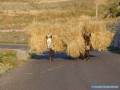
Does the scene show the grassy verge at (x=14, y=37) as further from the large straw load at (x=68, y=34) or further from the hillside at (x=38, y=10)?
the large straw load at (x=68, y=34)

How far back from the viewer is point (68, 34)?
113ft

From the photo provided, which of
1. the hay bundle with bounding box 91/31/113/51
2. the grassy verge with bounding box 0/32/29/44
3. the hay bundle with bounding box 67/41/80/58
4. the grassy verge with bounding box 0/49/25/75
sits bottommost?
the grassy verge with bounding box 0/32/29/44

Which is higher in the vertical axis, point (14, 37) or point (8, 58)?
point (8, 58)

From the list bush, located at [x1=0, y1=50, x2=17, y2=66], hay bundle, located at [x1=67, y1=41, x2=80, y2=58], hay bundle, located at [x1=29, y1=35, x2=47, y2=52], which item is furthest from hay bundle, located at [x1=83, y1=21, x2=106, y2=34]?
bush, located at [x1=0, y1=50, x2=17, y2=66]

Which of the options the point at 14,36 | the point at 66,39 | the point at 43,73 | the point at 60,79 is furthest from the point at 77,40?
the point at 14,36

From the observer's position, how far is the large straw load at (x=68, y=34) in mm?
34188

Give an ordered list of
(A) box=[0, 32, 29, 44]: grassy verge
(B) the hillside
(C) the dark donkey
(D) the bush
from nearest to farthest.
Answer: (D) the bush < (C) the dark donkey < (A) box=[0, 32, 29, 44]: grassy verge < (B) the hillside

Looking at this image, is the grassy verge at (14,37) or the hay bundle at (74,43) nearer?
the hay bundle at (74,43)

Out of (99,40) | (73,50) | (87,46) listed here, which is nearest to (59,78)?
(73,50)

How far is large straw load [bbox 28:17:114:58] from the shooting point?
112ft

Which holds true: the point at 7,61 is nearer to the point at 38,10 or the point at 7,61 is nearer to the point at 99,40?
the point at 99,40

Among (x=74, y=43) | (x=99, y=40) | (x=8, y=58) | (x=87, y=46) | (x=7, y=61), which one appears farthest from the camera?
(x=99, y=40)

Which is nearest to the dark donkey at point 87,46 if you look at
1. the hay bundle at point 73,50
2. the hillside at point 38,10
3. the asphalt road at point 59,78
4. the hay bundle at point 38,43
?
the hay bundle at point 73,50

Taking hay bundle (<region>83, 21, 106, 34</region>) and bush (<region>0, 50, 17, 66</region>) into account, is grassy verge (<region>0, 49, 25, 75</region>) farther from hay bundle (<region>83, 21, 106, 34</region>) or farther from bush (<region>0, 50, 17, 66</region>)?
hay bundle (<region>83, 21, 106, 34</region>)
